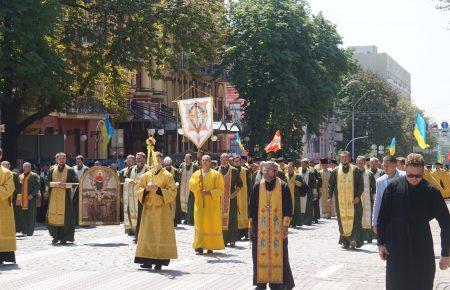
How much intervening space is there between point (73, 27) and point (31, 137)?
5664 mm

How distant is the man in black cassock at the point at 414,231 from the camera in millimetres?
9562

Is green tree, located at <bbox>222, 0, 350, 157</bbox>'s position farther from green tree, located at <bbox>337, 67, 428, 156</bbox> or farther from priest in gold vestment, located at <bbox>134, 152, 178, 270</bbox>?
priest in gold vestment, located at <bbox>134, 152, 178, 270</bbox>

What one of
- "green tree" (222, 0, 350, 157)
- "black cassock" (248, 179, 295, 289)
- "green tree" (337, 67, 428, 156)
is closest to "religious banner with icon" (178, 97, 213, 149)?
"black cassock" (248, 179, 295, 289)

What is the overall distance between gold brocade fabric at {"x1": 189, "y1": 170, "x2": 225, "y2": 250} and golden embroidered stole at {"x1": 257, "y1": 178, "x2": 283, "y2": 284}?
16.7ft

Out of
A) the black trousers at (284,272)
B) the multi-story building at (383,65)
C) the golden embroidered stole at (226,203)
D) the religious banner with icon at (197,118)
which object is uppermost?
the multi-story building at (383,65)

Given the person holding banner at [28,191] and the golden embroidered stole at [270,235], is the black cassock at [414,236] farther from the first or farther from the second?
the person holding banner at [28,191]

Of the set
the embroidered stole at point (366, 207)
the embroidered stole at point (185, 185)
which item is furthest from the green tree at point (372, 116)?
the embroidered stole at point (366, 207)

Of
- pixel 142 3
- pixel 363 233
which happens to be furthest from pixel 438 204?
pixel 142 3

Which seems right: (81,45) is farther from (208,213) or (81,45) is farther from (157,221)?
(157,221)

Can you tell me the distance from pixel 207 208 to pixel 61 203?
3696 mm

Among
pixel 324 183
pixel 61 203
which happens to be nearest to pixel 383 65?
pixel 324 183

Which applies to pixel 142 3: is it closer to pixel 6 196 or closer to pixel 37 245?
pixel 37 245

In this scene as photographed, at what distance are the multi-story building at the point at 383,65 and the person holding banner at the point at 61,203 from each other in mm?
134374

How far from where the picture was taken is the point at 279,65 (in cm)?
5484
